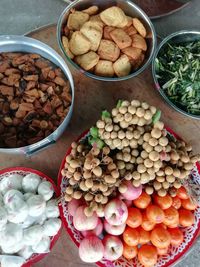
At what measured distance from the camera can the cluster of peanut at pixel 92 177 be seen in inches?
28.5

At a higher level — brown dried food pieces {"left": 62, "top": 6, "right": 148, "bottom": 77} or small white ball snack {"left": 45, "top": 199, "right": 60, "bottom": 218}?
brown dried food pieces {"left": 62, "top": 6, "right": 148, "bottom": 77}

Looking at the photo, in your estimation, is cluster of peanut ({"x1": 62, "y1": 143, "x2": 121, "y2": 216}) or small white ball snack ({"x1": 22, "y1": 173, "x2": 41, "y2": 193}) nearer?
cluster of peanut ({"x1": 62, "y1": 143, "x2": 121, "y2": 216})

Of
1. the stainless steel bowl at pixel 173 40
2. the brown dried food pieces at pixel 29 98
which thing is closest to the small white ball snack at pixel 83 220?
the brown dried food pieces at pixel 29 98

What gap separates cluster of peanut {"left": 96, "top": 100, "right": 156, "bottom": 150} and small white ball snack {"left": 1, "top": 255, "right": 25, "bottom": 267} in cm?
36

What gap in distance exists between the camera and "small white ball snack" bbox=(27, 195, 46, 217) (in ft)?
2.55

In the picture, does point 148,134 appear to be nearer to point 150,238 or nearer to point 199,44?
point 150,238

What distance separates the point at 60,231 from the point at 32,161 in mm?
216

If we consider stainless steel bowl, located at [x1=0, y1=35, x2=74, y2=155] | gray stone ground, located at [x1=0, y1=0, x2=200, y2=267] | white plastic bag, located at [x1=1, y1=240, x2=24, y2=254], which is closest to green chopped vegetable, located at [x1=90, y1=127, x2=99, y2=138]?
stainless steel bowl, located at [x1=0, y1=35, x2=74, y2=155]

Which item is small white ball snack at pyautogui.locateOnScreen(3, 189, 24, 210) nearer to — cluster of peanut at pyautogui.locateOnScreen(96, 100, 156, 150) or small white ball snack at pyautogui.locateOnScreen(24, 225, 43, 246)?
small white ball snack at pyautogui.locateOnScreen(24, 225, 43, 246)

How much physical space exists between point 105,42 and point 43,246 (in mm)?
600

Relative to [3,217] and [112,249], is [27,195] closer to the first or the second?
[3,217]

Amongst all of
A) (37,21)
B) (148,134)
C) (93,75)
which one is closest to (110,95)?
(93,75)

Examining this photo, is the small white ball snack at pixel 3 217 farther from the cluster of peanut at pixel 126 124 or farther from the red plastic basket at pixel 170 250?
the cluster of peanut at pixel 126 124

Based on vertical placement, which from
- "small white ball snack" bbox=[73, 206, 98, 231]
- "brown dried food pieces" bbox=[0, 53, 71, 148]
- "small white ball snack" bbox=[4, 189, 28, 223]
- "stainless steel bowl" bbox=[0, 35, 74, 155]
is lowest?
"small white ball snack" bbox=[4, 189, 28, 223]
